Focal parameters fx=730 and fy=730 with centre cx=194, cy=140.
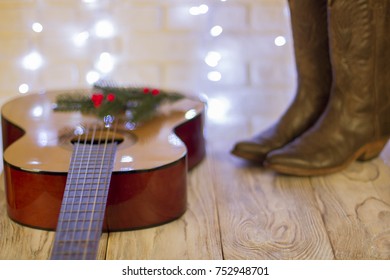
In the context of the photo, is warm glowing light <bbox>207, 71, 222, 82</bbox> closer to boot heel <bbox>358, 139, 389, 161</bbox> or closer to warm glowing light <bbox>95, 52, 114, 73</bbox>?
warm glowing light <bbox>95, 52, 114, 73</bbox>

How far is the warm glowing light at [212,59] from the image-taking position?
7.45 feet

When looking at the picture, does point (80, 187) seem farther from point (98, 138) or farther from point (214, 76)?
point (214, 76)

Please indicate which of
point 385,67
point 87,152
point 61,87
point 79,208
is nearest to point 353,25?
point 385,67

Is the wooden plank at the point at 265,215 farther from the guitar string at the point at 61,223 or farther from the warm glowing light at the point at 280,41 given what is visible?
the warm glowing light at the point at 280,41

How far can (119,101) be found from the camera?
185cm

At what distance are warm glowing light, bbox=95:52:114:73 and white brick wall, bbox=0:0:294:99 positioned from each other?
13mm

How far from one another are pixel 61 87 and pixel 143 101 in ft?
1.73

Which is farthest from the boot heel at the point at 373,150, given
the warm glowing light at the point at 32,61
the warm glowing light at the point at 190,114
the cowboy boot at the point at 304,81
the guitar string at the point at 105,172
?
the warm glowing light at the point at 32,61

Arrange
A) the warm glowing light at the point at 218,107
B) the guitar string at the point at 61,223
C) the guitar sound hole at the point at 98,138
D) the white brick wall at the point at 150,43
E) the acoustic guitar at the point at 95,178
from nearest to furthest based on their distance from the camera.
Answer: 1. the guitar string at the point at 61,223
2. the acoustic guitar at the point at 95,178
3. the guitar sound hole at the point at 98,138
4. the white brick wall at the point at 150,43
5. the warm glowing light at the point at 218,107

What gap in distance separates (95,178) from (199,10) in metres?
0.94

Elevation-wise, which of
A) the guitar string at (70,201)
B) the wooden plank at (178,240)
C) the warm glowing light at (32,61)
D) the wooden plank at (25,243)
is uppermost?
the guitar string at (70,201)

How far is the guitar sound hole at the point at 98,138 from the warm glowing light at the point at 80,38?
2.10 ft

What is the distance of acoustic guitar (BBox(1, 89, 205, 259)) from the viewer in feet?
4.58

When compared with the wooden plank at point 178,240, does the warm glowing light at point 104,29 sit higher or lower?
higher
